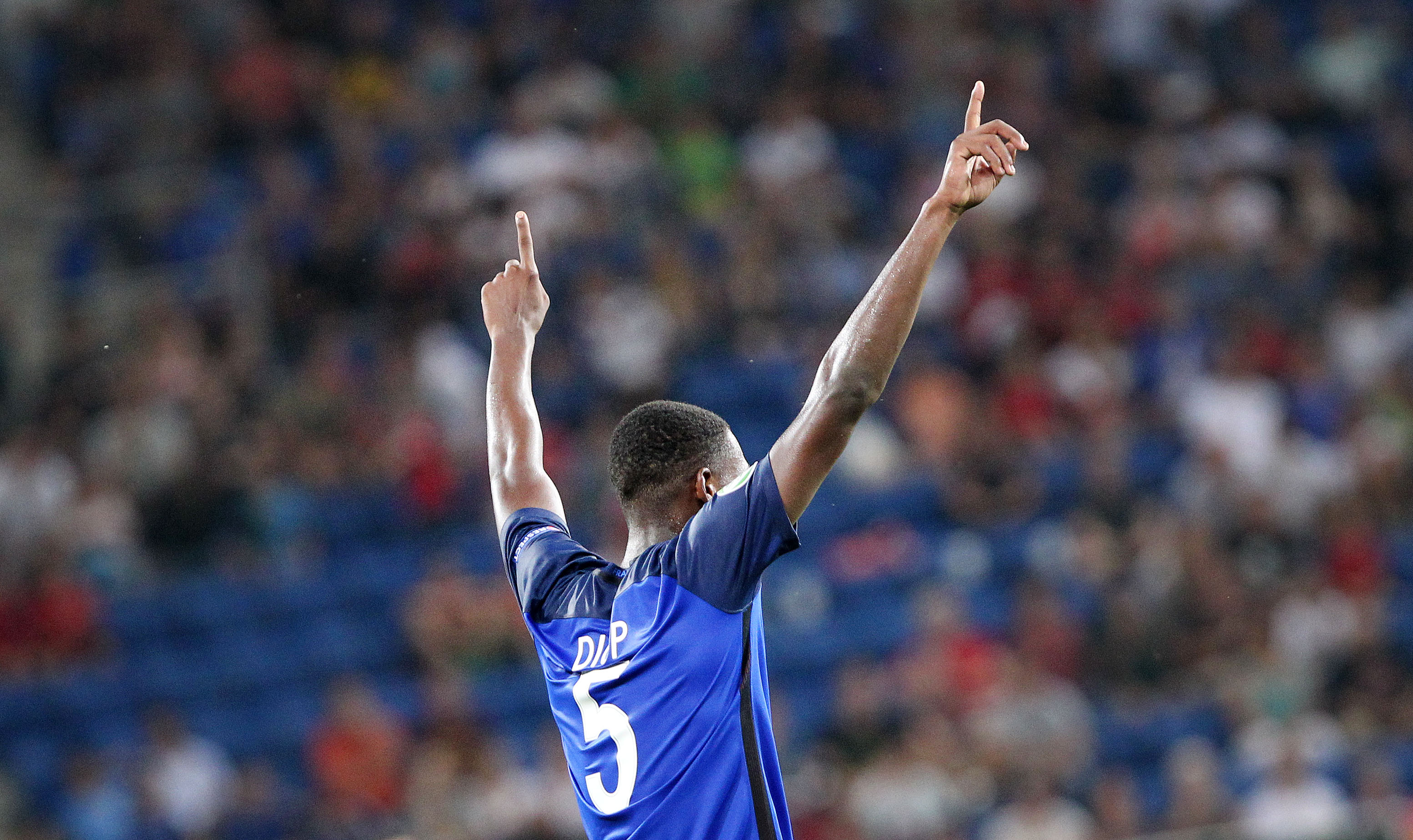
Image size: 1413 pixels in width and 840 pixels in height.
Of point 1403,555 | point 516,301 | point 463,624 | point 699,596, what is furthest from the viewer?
point 463,624

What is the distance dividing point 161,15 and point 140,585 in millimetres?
5926

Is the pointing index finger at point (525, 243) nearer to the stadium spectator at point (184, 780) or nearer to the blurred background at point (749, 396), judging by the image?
the blurred background at point (749, 396)

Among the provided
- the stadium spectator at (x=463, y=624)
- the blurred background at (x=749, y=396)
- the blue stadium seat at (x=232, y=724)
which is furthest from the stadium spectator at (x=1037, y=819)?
the blue stadium seat at (x=232, y=724)

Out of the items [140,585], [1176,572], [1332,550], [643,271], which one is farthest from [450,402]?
[1332,550]

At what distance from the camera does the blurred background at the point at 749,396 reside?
36.7 ft

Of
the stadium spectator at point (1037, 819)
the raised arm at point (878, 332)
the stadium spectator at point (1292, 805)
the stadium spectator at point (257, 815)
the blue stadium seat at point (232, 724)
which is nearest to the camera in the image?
the raised arm at point (878, 332)

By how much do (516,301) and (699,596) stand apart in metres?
1.47

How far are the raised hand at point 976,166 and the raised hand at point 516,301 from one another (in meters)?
1.44

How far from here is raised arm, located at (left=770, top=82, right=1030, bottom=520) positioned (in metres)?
3.40

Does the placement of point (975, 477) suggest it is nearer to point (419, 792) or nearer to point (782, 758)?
point (782, 758)

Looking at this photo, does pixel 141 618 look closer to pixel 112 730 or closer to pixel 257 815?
pixel 112 730

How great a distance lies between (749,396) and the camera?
13320 millimetres

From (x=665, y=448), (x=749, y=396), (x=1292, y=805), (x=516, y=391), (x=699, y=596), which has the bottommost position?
(x=699, y=596)

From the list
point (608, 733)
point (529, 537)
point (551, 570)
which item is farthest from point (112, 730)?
point (608, 733)
